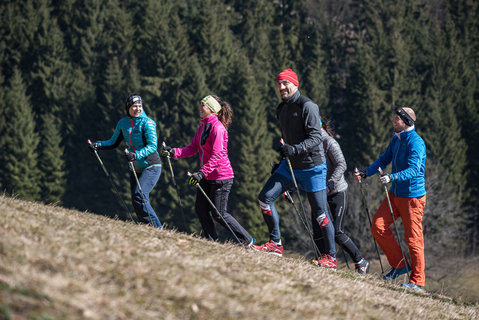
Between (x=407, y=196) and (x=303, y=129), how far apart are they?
5.86ft

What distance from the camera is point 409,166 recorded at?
881 cm

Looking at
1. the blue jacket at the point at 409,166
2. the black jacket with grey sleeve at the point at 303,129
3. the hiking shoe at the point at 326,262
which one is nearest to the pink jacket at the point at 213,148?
the black jacket with grey sleeve at the point at 303,129

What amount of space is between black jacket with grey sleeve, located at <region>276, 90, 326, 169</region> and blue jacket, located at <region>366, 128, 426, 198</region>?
114 centimetres

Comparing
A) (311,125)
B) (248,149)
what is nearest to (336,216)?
(311,125)

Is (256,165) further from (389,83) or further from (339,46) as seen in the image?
(339,46)

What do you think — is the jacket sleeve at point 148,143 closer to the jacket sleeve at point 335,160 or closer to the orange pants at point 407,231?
the jacket sleeve at point 335,160

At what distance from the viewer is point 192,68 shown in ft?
190

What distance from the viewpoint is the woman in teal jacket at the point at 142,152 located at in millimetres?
9711

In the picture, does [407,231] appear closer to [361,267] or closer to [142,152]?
[361,267]

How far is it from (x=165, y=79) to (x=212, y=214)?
52.2 meters

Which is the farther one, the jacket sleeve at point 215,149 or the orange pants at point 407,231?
the jacket sleeve at point 215,149

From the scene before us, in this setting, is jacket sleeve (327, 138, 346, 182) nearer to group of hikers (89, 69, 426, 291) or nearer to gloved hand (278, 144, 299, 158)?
group of hikers (89, 69, 426, 291)

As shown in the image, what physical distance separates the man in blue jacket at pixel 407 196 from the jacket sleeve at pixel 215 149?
6.86 feet

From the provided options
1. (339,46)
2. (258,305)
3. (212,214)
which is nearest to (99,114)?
(339,46)
